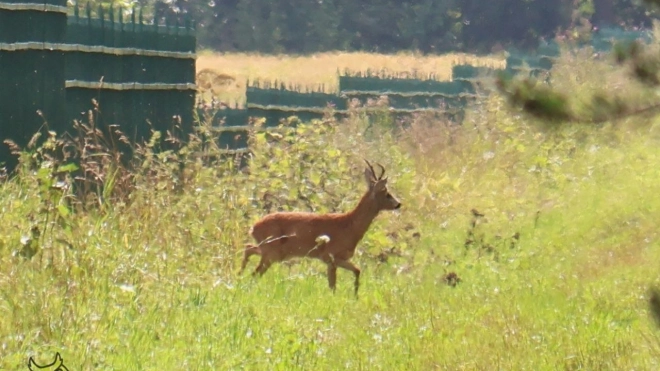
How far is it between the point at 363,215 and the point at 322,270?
0.75 m

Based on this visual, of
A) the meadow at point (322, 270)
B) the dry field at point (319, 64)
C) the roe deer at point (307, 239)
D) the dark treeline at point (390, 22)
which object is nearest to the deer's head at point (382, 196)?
the roe deer at point (307, 239)

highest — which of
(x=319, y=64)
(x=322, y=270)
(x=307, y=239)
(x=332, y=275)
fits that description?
(x=307, y=239)

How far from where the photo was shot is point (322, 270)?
34.7ft

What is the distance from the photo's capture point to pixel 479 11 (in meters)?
60.8

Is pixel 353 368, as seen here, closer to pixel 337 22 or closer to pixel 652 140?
pixel 652 140

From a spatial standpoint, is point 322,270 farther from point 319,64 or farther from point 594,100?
point 319,64

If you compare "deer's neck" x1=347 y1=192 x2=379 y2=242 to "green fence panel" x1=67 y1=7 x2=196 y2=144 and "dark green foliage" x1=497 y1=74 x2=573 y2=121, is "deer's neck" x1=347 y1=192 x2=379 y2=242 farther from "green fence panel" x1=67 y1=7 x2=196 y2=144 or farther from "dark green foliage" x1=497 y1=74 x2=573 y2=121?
"dark green foliage" x1=497 y1=74 x2=573 y2=121

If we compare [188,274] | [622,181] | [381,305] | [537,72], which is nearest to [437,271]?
[381,305]

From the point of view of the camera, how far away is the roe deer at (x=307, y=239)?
31.4ft

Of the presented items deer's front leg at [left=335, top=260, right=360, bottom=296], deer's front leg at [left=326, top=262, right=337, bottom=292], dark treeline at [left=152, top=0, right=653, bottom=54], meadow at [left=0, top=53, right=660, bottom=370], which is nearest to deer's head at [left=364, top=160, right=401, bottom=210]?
meadow at [left=0, top=53, right=660, bottom=370]

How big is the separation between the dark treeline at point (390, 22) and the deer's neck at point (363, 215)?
148 ft

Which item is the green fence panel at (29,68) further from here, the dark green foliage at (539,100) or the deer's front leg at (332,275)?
the dark green foliage at (539,100)

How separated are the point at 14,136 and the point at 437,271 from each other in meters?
3.40

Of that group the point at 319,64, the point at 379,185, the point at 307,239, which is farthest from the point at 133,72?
the point at 319,64
